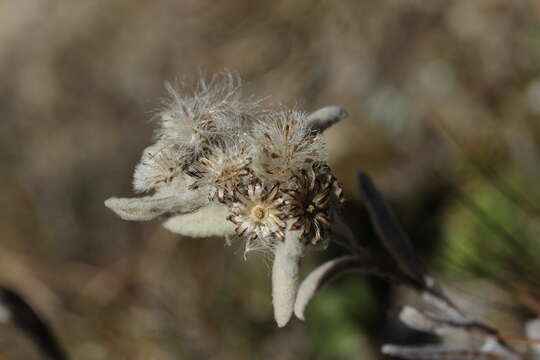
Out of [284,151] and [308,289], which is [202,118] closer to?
[284,151]

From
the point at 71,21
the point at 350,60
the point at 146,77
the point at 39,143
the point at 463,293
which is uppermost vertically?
the point at 71,21

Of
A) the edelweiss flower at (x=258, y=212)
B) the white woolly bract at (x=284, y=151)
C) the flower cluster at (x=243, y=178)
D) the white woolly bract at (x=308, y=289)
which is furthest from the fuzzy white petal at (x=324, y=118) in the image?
the white woolly bract at (x=308, y=289)

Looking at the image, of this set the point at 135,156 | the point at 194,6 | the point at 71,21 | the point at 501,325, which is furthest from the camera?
the point at 71,21

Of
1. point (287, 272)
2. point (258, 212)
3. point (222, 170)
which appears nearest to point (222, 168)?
point (222, 170)

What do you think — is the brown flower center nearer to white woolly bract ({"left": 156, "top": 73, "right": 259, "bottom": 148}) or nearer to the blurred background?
white woolly bract ({"left": 156, "top": 73, "right": 259, "bottom": 148})

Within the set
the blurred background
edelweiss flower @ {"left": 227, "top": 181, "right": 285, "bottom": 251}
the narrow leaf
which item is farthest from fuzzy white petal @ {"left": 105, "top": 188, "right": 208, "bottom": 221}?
the blurred background

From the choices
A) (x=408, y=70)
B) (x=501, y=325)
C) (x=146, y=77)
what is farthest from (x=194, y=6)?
(x=501, y=325)

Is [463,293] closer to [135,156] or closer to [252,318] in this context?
[252,318]
